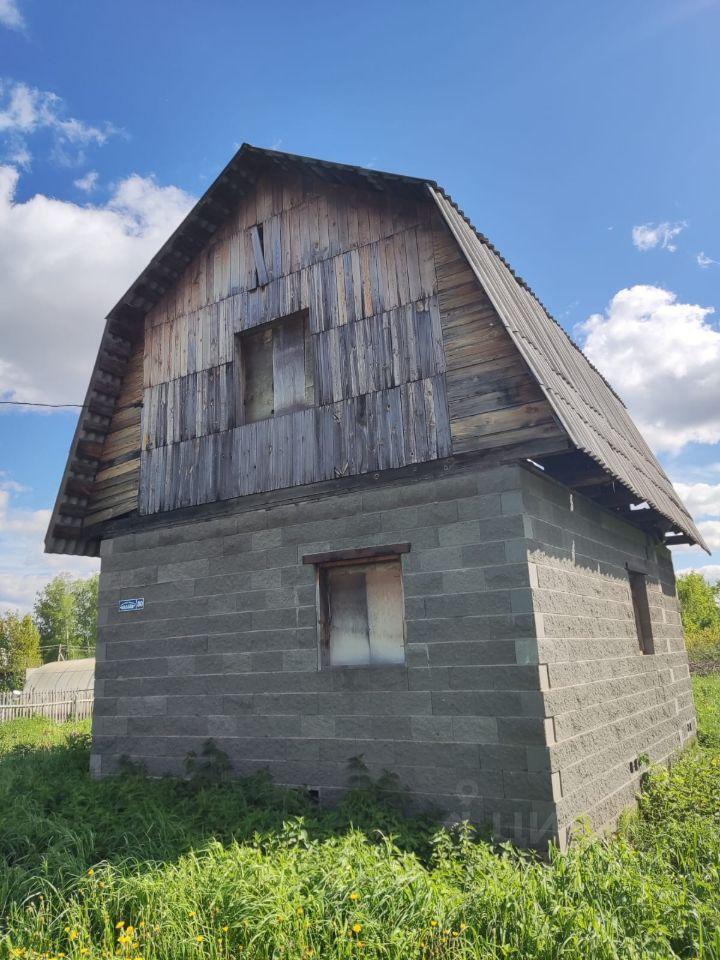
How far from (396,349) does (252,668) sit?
12.3 ft

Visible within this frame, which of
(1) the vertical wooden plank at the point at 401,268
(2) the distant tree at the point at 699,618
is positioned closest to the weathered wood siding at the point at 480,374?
(1) the vertical wooden plank at the point at 401,268

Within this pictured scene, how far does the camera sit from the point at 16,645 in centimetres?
4519

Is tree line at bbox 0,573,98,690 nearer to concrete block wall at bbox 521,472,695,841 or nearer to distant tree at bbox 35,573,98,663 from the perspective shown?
distant tree at bbox 35,573,98,663

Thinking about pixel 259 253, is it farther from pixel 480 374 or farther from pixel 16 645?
pixel 16 645

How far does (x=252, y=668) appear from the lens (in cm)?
730

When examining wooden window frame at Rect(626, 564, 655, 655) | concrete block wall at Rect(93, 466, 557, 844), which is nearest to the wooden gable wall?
concrete block wall at Rect(93, 466, 557, 844)

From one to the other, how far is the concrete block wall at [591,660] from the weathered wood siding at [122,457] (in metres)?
5.30

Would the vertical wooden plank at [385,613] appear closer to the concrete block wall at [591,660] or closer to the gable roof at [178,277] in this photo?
the concrete block wall at [591,660]

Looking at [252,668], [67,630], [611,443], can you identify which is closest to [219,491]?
[252,668]

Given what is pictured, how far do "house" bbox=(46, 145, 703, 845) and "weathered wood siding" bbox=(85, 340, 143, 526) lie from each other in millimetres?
43

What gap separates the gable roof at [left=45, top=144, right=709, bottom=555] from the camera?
281 inches

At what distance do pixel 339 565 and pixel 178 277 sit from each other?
487 cm

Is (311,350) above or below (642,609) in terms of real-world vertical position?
above

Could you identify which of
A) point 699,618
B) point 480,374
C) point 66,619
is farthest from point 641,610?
point 66,619
